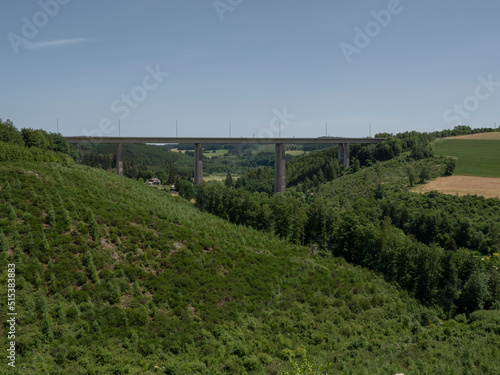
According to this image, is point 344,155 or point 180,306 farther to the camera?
point 344,155

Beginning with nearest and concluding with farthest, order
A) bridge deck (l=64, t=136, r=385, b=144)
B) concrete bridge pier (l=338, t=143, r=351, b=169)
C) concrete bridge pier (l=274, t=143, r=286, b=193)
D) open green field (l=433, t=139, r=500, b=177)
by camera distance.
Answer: bridge deck (l=64, t=136, r=385, b=144) → open green field (l=433, t=139, r=500, b=177) → concrete bridge pier (l=274, t=143, r=286, b=193) → concrete bridge pier (l=338, t=143, r=351, b=169)

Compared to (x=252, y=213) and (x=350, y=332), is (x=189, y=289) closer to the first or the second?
(x=350, y=332)

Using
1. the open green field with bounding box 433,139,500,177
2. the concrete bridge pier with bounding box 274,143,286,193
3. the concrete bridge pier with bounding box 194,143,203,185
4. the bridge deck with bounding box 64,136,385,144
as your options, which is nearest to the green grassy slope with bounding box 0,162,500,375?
the bridge deck with bounding box 64,136,385,144

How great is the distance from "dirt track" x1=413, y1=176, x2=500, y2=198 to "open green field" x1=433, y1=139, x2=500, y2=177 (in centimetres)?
435

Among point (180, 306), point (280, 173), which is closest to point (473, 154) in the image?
point (280, 173)

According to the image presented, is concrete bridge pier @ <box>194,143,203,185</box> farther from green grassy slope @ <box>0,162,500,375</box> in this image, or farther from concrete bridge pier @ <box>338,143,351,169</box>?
concrete bridge pier @ <box>338,143,351,169</box>

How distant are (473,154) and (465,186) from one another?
1156 inches

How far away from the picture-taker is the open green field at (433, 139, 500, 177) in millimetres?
88938

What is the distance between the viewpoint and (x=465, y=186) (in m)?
79.3

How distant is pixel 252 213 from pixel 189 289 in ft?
87.4

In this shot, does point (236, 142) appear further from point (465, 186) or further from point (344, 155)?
point (465, 186)

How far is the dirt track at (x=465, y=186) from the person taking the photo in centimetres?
7412

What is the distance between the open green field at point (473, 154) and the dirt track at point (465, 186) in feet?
14.3

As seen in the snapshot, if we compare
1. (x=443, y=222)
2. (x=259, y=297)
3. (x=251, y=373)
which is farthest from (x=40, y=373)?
(x=443, y=222)
